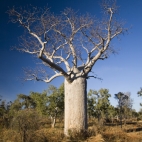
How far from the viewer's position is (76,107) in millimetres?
6270

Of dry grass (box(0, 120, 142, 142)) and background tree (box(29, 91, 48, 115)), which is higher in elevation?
background tree (box(29, 91, 48, 115))

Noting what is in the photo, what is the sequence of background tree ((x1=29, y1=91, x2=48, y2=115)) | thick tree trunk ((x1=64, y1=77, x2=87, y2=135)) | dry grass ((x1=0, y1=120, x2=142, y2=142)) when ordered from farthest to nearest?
1. background tree ((x1=29, y1=91, x2=48, y2=115))
2. thick tree trunk ((x1=64, y1=77, x2=87, y2=135))
3. dry grass ((x1=0, y1=120, x2=142, y2=142))

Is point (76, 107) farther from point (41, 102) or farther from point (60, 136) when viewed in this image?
point (41, 102)

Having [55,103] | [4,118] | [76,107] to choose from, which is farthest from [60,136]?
[55,103]

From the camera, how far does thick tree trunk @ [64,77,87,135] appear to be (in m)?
6.15

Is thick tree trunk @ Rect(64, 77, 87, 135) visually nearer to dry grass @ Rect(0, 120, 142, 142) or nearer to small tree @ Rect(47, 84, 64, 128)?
dry grass @ Rect(0, 120, 142, 142)

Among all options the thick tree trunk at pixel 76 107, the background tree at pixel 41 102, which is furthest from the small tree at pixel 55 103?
the thick tree trunk at pixel 76 107

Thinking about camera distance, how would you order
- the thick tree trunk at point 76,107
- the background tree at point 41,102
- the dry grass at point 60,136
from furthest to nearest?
the background tree at point 41,102 → the thick tree trunk at point 76,107 → the dry grass at point 60,136

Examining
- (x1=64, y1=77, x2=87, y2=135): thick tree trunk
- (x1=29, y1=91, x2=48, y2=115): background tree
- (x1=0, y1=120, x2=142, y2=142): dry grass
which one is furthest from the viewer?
(x1=29, y1=91, x2=48, y2=115): background tree

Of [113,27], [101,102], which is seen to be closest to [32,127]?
[113,27]

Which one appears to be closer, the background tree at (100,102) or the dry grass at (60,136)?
the dry grass at (60,136)

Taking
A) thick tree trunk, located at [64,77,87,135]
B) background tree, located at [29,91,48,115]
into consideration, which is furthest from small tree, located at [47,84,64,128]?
thick tree trunk, located at [64,77,87,135]

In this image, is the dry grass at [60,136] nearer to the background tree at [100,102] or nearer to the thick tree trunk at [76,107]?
the thick tree trunk at [76,107]

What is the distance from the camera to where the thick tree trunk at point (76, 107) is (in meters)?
6.15
